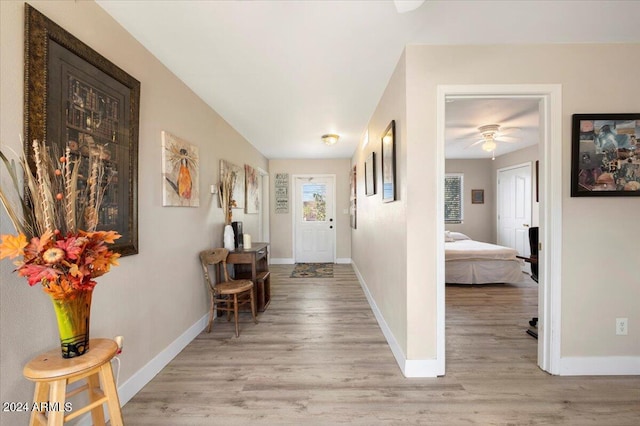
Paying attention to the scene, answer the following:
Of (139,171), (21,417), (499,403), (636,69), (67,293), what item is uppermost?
(636,69)

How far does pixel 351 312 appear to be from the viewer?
3.20 metres

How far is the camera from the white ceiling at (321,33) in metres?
1.54

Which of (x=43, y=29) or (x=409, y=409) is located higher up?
(x=43, y=29)

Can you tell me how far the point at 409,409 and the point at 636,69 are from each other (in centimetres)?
281

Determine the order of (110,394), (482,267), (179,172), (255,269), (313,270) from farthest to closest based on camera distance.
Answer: (313,270) < (482,267) < (255,269) < (179,172) < (110,394)

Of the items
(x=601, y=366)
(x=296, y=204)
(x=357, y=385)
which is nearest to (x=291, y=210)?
(x=296, y=204)

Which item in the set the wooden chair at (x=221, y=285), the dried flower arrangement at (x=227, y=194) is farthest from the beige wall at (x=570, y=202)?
the dried flower arrangement at (x=227, y=194)

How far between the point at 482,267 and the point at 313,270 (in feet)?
9.67

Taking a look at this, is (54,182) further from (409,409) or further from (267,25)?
(409,409)

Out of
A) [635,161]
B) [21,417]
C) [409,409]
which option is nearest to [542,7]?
[635,161]

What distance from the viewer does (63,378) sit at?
3.31 feet

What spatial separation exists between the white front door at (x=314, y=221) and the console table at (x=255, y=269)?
2.60 m

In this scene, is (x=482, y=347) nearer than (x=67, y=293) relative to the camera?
No

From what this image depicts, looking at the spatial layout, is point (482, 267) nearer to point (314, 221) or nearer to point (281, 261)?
point (314, 221)
